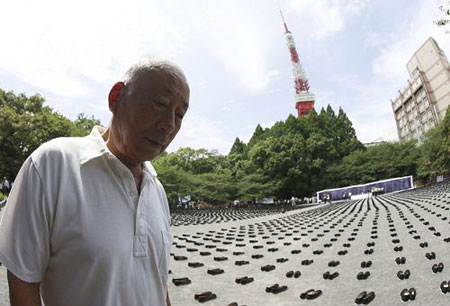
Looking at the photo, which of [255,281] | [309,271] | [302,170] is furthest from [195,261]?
[302,170]

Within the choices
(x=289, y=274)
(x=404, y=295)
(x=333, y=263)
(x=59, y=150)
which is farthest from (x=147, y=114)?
(x=333, y=263)

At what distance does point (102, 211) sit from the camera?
3.64ft

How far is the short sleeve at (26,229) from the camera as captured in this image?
3.22 feet

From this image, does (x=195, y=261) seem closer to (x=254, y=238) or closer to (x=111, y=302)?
(x=254, y=238)

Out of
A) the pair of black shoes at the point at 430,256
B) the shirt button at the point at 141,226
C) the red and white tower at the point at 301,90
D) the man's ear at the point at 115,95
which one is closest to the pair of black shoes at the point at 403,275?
the pair of black shoes at the point at 430,256

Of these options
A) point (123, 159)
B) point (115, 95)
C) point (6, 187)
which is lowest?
point (123, 159)

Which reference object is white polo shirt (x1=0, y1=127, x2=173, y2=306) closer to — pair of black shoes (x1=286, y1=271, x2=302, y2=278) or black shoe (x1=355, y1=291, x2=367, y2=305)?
black shoe (x1=355, y1=291, x2=367, y2=305)

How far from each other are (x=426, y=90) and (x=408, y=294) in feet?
196

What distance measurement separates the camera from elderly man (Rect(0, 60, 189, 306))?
1001 millimetres

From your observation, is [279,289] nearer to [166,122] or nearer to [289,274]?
[289,274]

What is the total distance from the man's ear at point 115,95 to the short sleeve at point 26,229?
401 millimetres

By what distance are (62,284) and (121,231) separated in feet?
0.82

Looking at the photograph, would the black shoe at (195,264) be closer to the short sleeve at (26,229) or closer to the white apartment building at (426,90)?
the short sleeve at (26,229)

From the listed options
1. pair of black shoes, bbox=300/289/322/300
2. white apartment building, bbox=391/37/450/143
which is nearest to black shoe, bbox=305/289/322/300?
pair of black shoes, bbox=300/289/322/300
